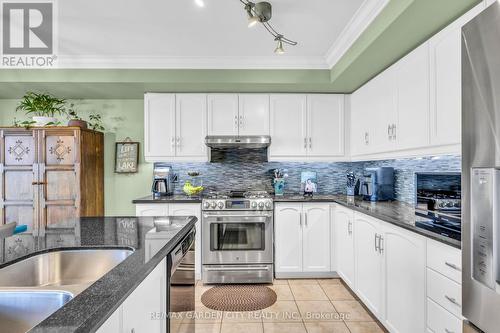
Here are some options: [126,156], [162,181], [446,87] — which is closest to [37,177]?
[126,156]

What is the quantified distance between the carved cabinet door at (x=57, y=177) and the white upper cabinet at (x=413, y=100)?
3539 mm

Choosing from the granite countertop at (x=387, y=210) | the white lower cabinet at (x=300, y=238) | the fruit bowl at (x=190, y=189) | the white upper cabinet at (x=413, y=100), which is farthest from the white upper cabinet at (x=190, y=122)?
the white upper cabinet at (x=413, y=100)

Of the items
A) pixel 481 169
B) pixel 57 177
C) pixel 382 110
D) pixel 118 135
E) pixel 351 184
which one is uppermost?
pixel 382 110

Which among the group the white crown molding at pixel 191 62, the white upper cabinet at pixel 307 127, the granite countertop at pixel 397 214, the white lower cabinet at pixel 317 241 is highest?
Answer: the white crown molding at pixel 191 62

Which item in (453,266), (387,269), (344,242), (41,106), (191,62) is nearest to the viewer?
(453,266)

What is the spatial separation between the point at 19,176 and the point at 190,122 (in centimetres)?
210

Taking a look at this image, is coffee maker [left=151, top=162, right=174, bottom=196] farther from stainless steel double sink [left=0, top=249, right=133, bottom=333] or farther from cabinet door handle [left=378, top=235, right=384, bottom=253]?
cabinet door handle [left=378, top=235, right=384, bottom=253]

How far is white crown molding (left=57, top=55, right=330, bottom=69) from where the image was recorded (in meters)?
3.05

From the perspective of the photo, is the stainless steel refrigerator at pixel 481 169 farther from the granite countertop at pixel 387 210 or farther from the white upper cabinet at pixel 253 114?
the white upper cabinet at pixel 253 114

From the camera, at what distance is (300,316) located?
2469 mm

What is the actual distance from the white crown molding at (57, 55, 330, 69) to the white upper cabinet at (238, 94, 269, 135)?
0.45 metres

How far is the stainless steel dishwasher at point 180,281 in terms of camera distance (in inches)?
54.6

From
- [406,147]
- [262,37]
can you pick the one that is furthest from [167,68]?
[406,147]

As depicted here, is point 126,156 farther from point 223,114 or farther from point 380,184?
point 380,184
